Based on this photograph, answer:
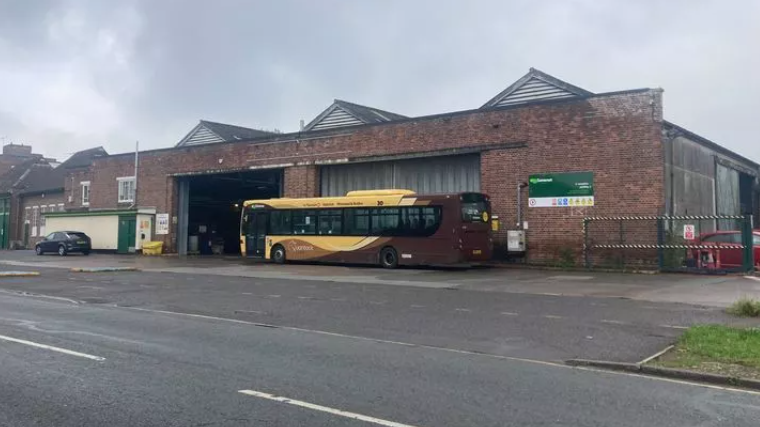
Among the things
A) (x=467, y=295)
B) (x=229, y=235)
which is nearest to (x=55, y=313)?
(x=467, y=295)

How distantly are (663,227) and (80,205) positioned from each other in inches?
1542

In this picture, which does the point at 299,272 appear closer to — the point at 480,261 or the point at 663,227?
the point at 480,261

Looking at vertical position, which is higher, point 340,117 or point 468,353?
point 340,117

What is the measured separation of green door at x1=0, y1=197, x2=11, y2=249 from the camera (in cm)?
5869

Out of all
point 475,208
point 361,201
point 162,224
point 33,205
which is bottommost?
point 162,224

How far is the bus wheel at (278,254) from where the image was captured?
3045cm

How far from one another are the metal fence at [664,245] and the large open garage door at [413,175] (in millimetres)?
6114

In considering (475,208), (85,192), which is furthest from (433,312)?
(85,192)

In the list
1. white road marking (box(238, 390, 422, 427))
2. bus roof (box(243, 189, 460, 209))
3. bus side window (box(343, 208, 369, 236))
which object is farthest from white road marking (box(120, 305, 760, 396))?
bus side window (box(343, 208, 369, 236))

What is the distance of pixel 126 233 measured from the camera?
132ft

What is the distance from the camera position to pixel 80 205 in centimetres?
4650

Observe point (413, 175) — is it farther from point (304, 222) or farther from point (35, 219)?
point (35, 219)

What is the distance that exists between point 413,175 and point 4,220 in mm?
46176

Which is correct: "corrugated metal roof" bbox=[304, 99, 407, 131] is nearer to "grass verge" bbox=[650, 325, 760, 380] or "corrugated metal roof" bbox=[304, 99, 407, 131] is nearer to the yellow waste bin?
the yellow waste bin
